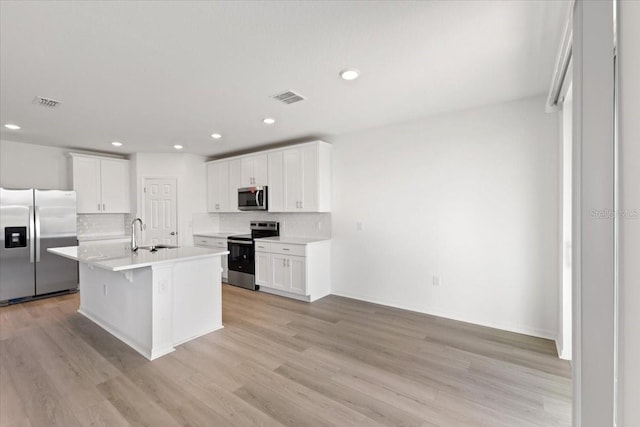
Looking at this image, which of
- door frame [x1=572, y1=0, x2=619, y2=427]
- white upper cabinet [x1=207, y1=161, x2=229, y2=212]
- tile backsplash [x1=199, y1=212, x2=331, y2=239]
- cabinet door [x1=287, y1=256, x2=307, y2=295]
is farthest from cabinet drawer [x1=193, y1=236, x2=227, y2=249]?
door frame [x1=572, y1=0, x2=619, y2=427]

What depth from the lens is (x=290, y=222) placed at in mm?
5262

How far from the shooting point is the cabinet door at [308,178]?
4484 mm

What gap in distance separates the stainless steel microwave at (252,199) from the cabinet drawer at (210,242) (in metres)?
0.74

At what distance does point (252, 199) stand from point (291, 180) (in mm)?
971

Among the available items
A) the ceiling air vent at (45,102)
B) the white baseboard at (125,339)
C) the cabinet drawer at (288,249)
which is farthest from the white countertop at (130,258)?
the ceiling air vent at (45,102)

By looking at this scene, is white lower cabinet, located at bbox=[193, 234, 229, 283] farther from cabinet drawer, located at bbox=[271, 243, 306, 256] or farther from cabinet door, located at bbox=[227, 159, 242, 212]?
cabinet drawer, located at bbox=[271, 243, 306, 256]

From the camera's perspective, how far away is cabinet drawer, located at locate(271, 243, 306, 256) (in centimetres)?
431

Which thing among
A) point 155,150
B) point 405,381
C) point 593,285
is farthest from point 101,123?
point 593,285

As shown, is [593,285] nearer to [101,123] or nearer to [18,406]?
[18,406]

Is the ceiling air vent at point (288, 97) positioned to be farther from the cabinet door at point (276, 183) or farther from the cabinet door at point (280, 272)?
the cabinet door at point (280, 272)

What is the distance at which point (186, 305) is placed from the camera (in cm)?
304

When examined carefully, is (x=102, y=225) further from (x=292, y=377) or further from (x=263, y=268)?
(x=292, y=377)

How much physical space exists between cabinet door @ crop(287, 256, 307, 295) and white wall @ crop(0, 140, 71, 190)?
14.4 feet

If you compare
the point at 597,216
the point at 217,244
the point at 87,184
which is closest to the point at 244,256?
the point at 217,244
